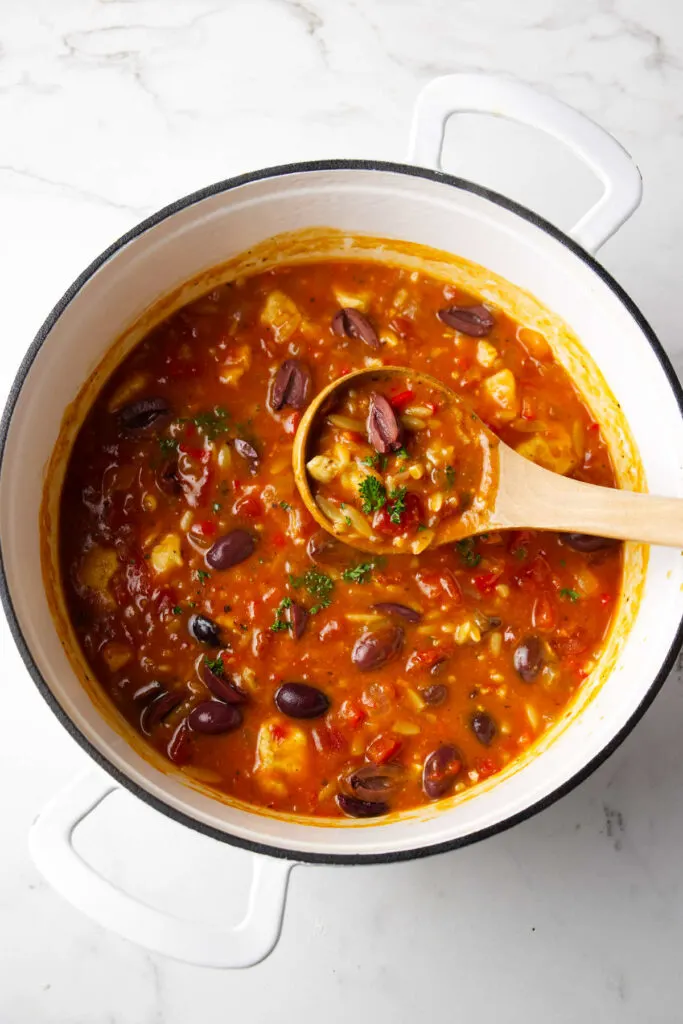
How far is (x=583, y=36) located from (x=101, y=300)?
232 cm

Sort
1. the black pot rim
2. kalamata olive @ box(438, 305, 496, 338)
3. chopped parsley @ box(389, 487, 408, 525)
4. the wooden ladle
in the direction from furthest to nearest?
kalamata olive @ box(438, 305, 496, 338) → chopped parsley @ box(389, 487, 408, 525) → the wooden ladle → the black pot rim

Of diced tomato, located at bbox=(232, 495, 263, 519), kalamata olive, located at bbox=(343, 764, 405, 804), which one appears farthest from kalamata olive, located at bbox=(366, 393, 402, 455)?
kalamata olive, located at bbox=(343, 764, 405, 804)

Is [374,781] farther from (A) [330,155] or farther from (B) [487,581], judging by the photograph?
(A) [330,155]

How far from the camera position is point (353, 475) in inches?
130

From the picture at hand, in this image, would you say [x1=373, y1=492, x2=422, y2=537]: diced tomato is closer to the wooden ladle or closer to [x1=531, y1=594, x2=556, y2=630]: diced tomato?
the wooden ladle

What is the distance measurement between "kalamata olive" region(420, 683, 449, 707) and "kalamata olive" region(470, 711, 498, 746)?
0.14 metres

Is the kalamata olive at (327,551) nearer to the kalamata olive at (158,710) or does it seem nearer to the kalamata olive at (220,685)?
the kalamata olive at (220,685)

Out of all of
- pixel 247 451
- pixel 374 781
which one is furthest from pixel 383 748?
pixel 247 451

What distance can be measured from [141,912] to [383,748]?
3.27 ft

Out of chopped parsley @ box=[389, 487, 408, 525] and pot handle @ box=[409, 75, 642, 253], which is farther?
chopped parsley @ box=[389, 487, 408, 525]

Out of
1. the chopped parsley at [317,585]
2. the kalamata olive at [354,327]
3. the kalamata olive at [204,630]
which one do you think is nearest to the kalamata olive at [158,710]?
the kalamata olive at [204,630]

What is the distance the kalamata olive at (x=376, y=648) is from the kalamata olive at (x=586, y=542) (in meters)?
0.74

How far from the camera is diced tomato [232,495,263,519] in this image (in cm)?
345

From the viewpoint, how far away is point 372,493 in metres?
3.27
